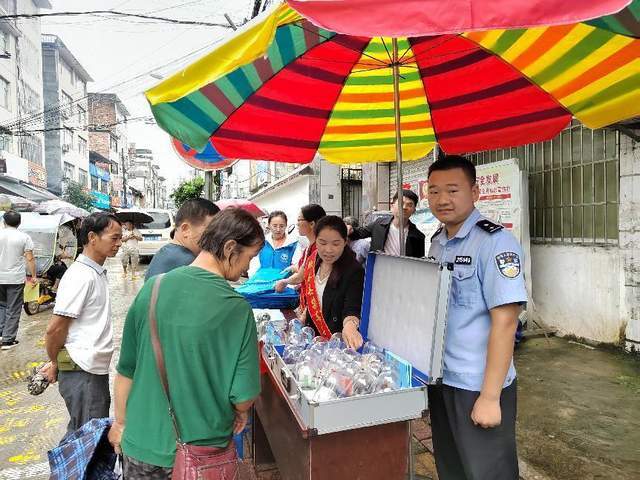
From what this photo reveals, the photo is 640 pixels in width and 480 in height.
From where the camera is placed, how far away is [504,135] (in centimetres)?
320

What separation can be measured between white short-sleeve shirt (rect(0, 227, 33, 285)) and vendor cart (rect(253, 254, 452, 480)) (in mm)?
5762

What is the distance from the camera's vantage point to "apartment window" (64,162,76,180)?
110 ft

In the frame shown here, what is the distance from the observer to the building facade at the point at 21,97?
73.8 ft

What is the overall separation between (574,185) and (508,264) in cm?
455

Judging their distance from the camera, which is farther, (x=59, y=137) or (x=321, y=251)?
(x=59, y=137)

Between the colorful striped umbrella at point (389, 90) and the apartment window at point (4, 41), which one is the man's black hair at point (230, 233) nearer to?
the colorful striped umbrella at point (389, 90)

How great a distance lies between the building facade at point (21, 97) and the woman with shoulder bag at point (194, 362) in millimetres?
22686

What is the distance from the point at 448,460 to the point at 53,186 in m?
36.0

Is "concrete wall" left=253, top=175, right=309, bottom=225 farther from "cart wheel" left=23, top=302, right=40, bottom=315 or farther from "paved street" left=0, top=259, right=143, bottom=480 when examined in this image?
"paved street" left=0, top=259, right=143, bottom=480

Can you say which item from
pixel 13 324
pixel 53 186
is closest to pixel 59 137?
pixel 53 186

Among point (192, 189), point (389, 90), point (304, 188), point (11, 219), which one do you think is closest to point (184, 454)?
point (389, 90)

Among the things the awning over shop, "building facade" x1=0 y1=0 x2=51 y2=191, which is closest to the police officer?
the awning over shop

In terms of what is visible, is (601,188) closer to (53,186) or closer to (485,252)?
(485,252)

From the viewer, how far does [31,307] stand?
848cm
